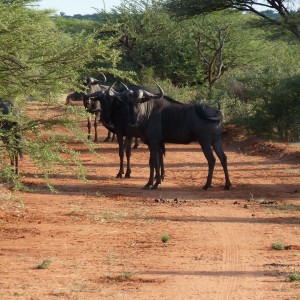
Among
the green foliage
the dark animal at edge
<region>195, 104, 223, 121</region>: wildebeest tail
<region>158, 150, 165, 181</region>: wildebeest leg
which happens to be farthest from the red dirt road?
the green foliage

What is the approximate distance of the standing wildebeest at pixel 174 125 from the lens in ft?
54.0

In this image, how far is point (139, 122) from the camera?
55.4 ft

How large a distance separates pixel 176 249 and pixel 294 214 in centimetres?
353

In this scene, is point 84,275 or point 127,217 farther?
point 127,217

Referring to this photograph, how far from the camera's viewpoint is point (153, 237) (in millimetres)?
11078

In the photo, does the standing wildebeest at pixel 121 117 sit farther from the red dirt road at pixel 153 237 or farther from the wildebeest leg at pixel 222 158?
the wildebeest leg at pixel 222 158

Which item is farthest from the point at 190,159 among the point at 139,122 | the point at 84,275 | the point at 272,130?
the point at 84,275

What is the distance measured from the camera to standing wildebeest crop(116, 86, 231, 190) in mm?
16469

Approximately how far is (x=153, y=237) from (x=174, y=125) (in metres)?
5.91

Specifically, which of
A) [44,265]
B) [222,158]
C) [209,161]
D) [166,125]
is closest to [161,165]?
[166,125]

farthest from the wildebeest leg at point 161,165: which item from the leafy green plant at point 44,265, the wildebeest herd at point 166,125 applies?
the leafy green plant at point 44,265

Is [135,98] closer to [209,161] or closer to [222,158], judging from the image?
[209,161]

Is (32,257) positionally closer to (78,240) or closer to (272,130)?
(78,240)

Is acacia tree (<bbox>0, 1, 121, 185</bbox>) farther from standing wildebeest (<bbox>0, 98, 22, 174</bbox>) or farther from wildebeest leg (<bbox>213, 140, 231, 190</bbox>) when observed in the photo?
wildebeest leg (<bbox>213, 140, 231, 190</bbox>)
